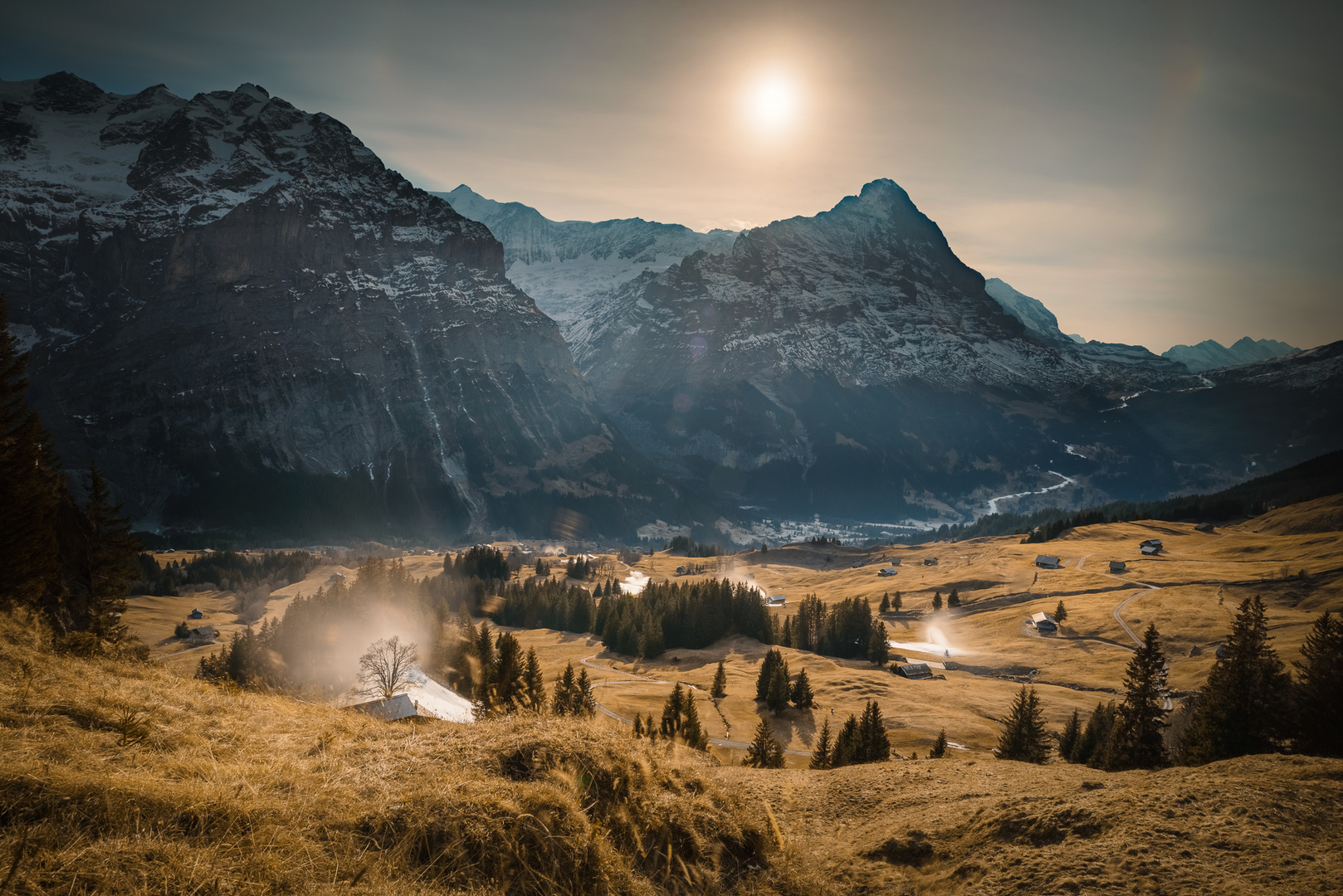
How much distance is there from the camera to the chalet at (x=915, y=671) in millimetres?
101562

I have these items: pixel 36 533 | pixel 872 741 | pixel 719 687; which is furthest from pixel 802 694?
pixel 36 533

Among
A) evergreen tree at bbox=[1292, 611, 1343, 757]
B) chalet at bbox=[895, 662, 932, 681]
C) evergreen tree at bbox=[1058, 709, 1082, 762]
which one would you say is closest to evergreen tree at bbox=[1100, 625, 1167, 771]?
evergreen tree at bbox=[1292, 611, 1343, 757]

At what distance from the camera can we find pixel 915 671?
102 metres

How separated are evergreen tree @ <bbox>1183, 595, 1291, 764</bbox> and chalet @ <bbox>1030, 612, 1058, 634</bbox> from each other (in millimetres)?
99484

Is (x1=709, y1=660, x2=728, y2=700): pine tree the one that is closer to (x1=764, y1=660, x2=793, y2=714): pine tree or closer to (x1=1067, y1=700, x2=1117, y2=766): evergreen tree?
(x1=764, y1=660, x2=793, y2=714): pine tree

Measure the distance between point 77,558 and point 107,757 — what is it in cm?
2935

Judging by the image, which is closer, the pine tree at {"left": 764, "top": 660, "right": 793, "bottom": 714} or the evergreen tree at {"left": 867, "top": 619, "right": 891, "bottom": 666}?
the pine tree at {"left": 764, "top": 660, "right": 793, "bottom": 714}

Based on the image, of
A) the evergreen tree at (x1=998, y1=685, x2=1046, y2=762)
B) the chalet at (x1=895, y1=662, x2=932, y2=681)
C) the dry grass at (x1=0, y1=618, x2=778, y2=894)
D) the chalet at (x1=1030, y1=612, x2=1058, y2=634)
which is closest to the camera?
the dry grass at (x1=0, y1=618, x2=778, y2=894)

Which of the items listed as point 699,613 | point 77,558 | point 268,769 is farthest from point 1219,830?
point 699,613

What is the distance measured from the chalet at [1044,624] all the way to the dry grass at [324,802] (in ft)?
428

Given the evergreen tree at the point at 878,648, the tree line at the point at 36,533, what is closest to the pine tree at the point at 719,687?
the evergreen tree at the point at 878,648

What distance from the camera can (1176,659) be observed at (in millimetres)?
95375

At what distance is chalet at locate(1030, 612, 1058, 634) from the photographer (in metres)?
120

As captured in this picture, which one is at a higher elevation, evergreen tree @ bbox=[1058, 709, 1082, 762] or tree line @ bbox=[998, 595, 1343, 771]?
tree line @ bbox=[998, 595, 1343, 771]
